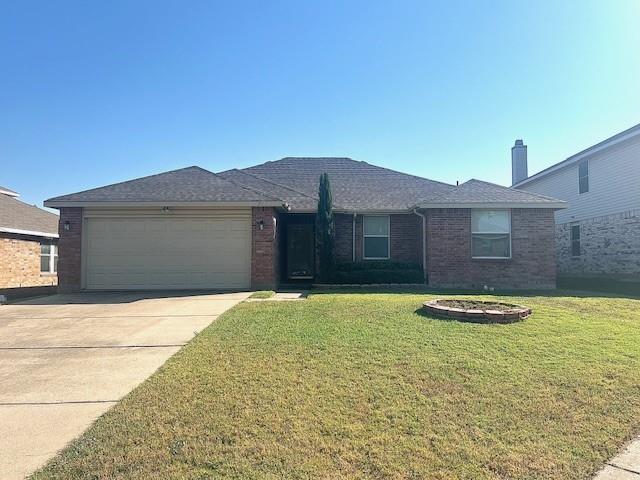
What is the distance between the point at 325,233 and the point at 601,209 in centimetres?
1236

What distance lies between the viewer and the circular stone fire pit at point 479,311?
24.2 ft

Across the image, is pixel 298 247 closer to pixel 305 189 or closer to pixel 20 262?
pixel 305 189

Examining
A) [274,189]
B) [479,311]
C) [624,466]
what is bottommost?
[624,466]

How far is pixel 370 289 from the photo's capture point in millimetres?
13469

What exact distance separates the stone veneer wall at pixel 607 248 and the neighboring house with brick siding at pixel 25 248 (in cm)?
2253

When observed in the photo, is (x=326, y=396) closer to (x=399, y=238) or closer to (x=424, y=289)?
(x=424, y=289)

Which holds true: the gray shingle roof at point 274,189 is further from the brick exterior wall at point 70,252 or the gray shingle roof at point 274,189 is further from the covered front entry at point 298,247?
the brick exterior wall at point 70,252

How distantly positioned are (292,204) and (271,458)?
42.9 ft

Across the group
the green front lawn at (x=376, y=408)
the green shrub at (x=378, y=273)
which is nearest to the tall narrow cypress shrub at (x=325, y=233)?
the green shrub at (x=378, y=273)

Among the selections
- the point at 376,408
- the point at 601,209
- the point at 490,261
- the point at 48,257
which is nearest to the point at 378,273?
the point at 490,261

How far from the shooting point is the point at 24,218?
61.0 feet

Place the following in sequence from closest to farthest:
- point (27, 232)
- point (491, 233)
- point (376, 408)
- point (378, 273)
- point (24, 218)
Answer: point (376, 408) < point (491, 233) < point (378, 273) < point (27, 232) < point (24, 218)

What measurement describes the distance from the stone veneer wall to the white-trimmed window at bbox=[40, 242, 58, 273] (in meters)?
24.0

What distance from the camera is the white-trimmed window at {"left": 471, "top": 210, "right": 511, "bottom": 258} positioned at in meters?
13.9
